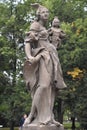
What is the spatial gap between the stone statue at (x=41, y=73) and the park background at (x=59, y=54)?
802 inches

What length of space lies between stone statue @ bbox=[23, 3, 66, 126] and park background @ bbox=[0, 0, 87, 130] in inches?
802

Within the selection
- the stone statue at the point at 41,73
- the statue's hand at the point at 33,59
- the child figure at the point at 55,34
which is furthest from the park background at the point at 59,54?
the statue's hand at the point at 33,59

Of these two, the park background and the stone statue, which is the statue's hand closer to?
the stone statue

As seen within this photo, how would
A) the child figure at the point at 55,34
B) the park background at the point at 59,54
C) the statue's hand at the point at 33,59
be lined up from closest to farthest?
the statue's hand at the point at 33,59, the child figure at the point at 55,34, the park background at the point at 59,54

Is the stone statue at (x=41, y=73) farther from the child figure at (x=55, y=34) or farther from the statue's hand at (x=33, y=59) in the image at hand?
the child figure at (x=55, y=34)

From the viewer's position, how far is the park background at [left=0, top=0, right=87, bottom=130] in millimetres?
32375

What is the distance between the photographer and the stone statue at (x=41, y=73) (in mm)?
10602

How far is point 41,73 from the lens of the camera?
1077 centimetres

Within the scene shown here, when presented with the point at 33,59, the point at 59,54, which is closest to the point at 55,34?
the point at 33,59

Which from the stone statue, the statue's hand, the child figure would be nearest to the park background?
the child figure

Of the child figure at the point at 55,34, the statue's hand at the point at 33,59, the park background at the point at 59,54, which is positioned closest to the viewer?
the statue's hand at the point at 33,59

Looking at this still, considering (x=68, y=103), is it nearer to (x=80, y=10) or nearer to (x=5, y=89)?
(x=5, y=89)

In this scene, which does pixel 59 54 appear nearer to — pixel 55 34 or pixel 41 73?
pixel 55 34

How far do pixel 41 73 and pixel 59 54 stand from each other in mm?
22136
